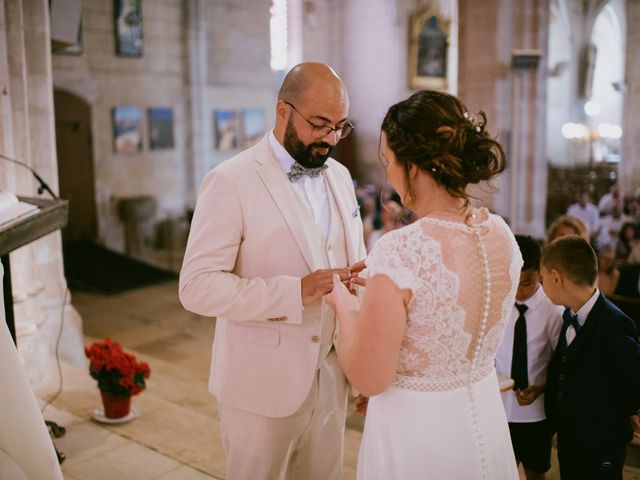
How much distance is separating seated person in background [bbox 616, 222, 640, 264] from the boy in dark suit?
18.7ft

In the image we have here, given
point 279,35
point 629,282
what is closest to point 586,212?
point 629,282

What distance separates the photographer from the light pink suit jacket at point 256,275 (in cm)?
224

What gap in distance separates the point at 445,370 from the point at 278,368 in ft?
2.31

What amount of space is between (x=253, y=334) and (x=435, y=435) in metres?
0.77

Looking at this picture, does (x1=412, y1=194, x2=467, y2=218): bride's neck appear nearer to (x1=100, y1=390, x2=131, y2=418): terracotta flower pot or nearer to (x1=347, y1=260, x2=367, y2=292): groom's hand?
(x1=347, y1=260, x2=367, y2=292): groom's hand

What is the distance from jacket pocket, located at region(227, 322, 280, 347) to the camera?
7.66 ft

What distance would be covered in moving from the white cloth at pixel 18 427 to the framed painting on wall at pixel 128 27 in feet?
34.8

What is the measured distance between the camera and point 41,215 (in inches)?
106

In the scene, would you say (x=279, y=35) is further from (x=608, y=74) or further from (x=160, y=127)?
(x=608, y=74)

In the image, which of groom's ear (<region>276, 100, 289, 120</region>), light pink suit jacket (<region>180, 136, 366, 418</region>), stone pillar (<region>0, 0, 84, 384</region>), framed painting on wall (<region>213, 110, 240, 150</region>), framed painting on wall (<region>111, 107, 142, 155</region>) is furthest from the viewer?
framed painting on wall (<region>213, 110, 240, 150</region>)

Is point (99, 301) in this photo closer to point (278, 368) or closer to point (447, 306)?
point (278, 368)

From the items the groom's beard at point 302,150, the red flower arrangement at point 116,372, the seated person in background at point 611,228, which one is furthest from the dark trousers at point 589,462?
the seated person in background at point 611,228

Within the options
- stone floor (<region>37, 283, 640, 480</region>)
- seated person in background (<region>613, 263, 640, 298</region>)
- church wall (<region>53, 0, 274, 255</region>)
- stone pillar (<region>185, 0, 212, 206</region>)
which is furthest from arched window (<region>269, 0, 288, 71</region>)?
seated person in background (<region>613, 263, 640, 298</region>)

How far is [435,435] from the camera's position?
6.00 feet
